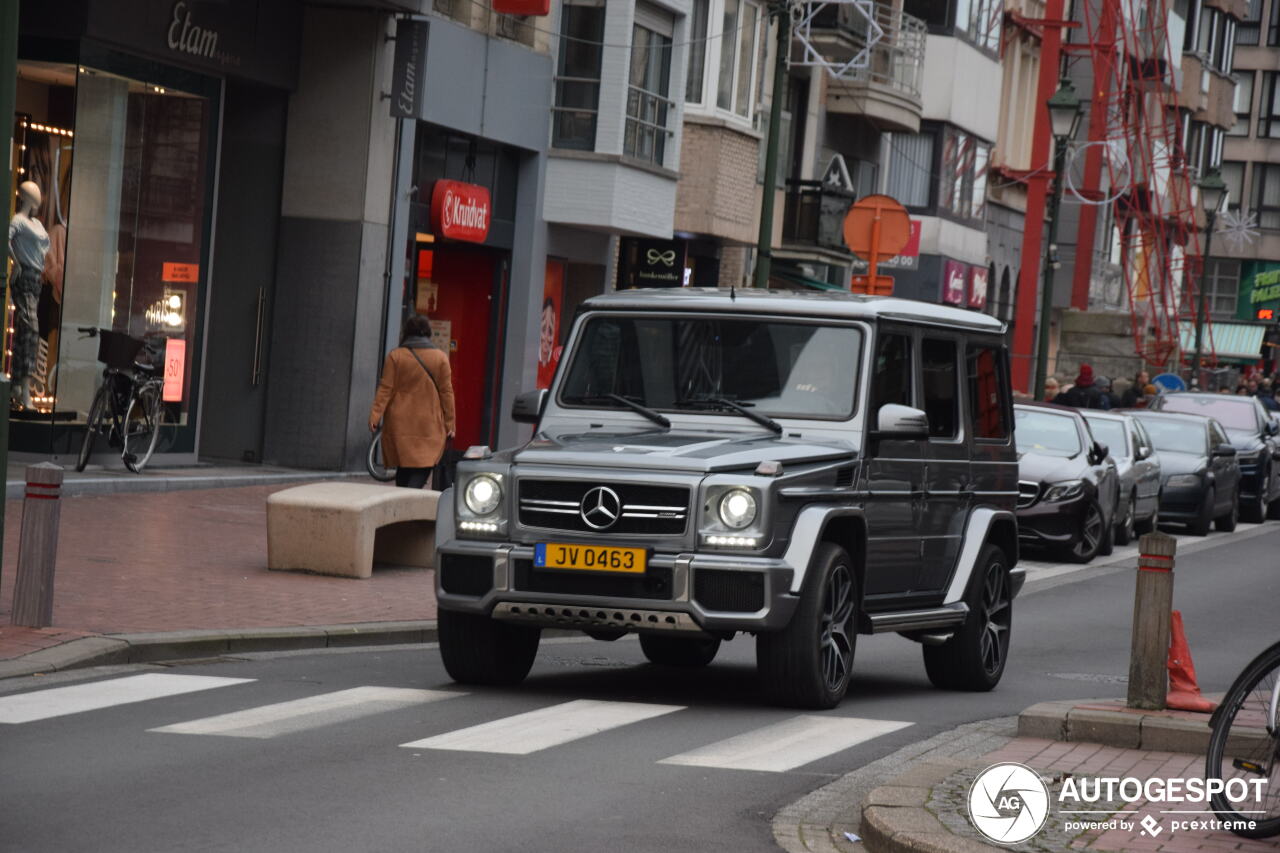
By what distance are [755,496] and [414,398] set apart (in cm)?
931

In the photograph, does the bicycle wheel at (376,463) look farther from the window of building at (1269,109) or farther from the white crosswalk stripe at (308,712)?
the window of building at (1269,109)

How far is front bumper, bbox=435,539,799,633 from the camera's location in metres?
10.3

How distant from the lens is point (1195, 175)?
77.7 m

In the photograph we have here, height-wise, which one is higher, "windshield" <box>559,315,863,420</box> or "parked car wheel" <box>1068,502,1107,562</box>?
"windshield" <box>559,315,863,420</box>

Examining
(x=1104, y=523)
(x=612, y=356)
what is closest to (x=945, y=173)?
(x=1104, y=523)

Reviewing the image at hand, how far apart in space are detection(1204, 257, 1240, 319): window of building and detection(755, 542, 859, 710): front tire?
9337 centimetres

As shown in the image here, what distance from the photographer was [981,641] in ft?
41.9

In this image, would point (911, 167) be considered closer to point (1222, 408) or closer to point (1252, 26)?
point (1222, 408)

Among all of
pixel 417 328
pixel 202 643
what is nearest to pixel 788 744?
pixel 202 643

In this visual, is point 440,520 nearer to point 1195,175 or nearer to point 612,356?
point 612,356

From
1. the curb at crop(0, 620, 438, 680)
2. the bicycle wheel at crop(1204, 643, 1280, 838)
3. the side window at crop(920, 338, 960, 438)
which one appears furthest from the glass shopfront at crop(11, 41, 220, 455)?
the bicycle wheel at crop(1204, 643, 1280, 838)

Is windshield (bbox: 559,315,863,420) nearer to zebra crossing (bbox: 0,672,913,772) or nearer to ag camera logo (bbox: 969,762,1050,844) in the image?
zebra crossing (bbox: 0,672,913,772)

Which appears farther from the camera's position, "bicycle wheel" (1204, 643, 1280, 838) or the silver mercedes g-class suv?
the silver mercedes g-class suv

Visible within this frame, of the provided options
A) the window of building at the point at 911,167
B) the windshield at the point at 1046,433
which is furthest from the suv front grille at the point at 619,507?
the window of building at the point at 911,167
